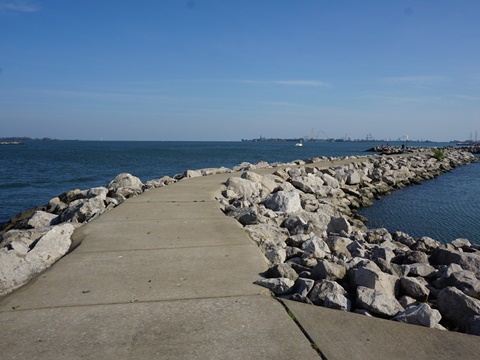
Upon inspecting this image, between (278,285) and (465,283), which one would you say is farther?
(465,283)

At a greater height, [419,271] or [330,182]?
[419,271]

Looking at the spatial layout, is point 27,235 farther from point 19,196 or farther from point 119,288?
point 19,196

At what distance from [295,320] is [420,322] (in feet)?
3.32

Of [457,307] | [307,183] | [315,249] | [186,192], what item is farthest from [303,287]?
[307,183]

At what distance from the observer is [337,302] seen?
356 cm

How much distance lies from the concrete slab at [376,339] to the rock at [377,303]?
21 cm

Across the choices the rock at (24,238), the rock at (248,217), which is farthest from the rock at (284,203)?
the rock at (24,238)

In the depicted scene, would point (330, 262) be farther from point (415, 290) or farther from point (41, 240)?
point (41, 240)

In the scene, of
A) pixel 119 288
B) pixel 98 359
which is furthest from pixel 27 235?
pixel 98 359

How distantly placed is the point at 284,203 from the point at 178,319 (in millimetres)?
6011

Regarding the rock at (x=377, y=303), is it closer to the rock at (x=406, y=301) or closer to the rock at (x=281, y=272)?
the rock at (x=406, y=301)

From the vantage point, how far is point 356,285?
4082mm

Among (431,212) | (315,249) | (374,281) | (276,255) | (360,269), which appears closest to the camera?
(374,281)

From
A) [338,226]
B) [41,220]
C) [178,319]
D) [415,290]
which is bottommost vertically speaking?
[41,220]
